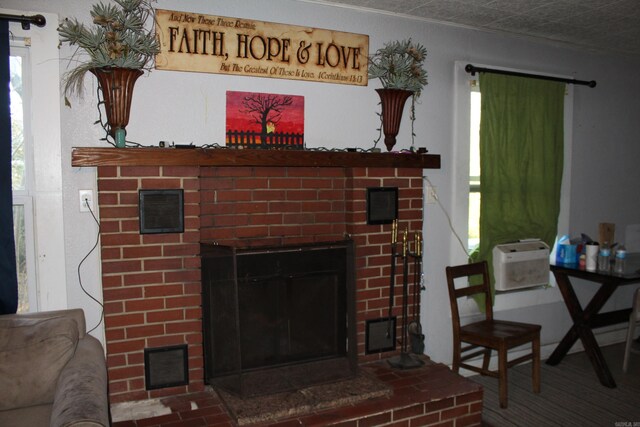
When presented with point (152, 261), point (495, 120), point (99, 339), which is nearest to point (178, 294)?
point (152, 261)

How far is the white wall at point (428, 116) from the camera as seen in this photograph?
242 centimetres

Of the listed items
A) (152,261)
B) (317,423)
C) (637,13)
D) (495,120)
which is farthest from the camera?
Result: (495,120)

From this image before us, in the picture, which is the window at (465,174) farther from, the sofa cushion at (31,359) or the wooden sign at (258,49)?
the sofa cushion at (31,359)

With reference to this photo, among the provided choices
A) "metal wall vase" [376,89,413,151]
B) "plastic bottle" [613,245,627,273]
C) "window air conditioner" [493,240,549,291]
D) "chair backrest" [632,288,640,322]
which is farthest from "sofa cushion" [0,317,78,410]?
"plastic bottle" [613,245,627,273]

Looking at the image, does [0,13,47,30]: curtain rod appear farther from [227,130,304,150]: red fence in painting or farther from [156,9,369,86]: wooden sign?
[227,130,304,150]: red fence in painting

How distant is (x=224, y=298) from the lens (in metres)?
2.41

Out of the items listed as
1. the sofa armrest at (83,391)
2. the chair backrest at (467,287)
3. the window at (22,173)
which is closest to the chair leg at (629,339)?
the chair backrest at (467,287)

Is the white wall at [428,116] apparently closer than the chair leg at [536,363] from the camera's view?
Yes

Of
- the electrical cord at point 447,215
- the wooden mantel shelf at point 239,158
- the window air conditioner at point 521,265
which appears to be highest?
the wooden mantel shelf at point 239,158

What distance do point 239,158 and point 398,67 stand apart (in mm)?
1103

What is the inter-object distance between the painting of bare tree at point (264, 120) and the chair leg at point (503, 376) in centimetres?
168

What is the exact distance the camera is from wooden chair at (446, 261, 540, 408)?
2873mm

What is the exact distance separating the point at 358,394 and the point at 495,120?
6.67 ft

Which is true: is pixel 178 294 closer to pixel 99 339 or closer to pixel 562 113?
pixel 99 339
